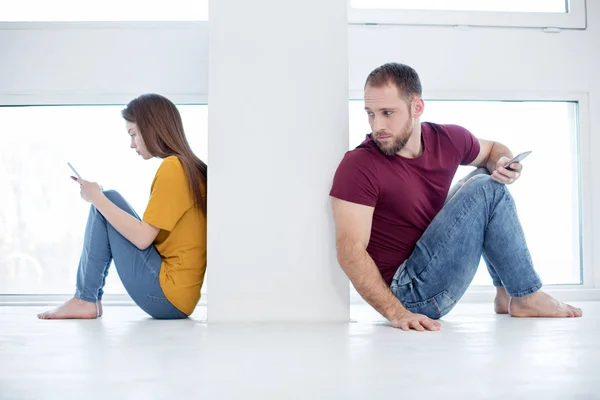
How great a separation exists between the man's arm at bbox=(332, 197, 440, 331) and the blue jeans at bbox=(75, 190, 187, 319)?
0.66 m

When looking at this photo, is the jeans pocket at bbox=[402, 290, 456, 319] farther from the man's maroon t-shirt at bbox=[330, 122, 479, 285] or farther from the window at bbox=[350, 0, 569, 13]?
the window at bbox=[350, 0, 569, 13]

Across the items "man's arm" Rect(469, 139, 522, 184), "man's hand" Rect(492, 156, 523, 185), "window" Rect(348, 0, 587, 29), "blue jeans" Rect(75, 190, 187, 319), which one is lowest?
"blue jeans" Rect(75, 190, 187, 319)

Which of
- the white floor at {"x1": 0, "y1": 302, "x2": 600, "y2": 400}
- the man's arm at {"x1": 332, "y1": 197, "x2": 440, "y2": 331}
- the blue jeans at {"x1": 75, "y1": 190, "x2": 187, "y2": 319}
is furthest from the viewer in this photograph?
the blue jeans at {"x1": 75, "y1": 190, "x2": 187, "y2": 319}

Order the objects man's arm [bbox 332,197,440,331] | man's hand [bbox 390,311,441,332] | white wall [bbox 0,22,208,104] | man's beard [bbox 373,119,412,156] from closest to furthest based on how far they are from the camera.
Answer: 1. man's hand [bbox 390,311,441,332]
2. man's arm [bbox 332,197,440,331]
3. man's beard [bbox 373,119,412,156]
4. white wall [bbox 0,22,208,104]

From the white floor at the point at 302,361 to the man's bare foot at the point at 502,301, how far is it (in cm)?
24

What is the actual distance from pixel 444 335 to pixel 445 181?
64cm

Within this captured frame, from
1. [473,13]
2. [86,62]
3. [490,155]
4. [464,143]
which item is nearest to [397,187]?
[464,143]

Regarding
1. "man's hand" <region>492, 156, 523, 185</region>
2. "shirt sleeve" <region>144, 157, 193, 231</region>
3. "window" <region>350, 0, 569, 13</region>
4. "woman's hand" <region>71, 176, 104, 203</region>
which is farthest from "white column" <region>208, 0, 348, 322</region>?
"window" <region>350, 0, 569, 13</region>

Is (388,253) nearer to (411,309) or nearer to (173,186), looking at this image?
(411,309)

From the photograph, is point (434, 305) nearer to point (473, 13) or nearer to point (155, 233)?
point (155, 233)

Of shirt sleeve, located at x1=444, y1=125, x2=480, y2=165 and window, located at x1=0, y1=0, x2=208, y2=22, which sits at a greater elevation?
window, located at x1=0, y1=0, x2=208, y2=22

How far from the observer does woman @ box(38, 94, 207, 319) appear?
2.23 m

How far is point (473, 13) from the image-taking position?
3.19m

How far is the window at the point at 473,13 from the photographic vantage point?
3.17 metres
